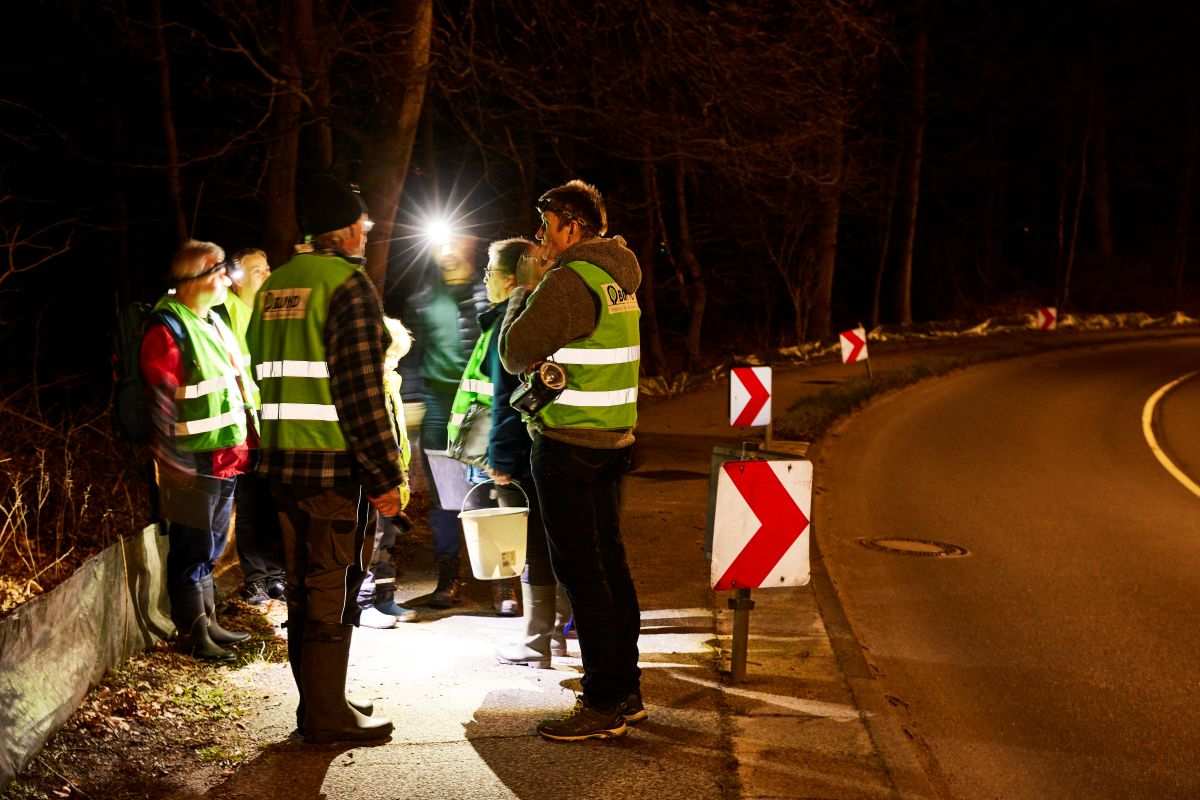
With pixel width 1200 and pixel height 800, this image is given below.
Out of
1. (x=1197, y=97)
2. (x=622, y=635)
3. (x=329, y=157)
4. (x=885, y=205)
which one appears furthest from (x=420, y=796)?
(x=1197, y=97)

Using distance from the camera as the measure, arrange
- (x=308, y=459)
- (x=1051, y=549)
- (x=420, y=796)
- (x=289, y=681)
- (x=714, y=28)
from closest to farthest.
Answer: (x=420, y=796), (x=308, y=459), (x=289, y=681), (x=1051, y=549), (x=714, y=28)

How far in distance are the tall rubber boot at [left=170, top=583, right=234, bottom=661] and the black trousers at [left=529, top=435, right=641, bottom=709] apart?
1.89 m

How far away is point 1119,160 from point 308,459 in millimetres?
55902

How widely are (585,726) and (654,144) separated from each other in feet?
30.2

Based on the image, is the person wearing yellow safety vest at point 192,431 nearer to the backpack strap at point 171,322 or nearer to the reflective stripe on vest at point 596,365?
the backpack strap at point 171,322

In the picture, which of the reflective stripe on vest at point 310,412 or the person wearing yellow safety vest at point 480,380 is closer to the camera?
the reflective stripe on vest at point 310,412

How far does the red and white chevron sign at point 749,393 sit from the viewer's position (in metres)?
12.6

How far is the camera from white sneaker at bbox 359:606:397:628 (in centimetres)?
681

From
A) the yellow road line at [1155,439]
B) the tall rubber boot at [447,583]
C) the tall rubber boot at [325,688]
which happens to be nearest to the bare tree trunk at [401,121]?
the tall rubber boot at [447,583]

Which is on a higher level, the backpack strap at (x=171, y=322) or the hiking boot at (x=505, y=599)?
the backpack strap at (x=171, y=322)

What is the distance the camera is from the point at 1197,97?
51031 millimetres

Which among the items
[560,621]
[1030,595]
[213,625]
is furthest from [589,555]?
[1030,595]

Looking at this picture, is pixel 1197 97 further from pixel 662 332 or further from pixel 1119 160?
pixel 662 332

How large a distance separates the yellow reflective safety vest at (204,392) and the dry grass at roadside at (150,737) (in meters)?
1.04
